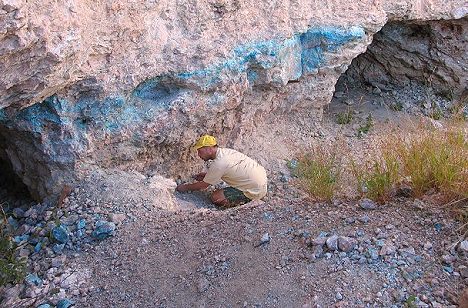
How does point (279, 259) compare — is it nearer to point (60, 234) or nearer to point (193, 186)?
point (60, 234)

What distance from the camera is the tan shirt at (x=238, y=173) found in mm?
4465

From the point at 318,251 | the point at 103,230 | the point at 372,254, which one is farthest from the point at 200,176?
the point at 372,254

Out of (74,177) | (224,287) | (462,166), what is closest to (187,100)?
(74,177)

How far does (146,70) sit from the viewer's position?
13.1ft

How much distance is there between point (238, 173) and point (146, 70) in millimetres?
1032

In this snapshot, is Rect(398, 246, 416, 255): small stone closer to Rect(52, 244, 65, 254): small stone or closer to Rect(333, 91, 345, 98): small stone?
Rect(52, 244, 65, 254): small stone

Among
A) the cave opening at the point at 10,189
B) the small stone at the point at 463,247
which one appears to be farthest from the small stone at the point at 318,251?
the cave opening at the point at 10,189

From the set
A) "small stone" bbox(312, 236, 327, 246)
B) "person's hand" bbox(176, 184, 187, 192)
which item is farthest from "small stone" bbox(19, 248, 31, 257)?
"small stone" bbox(312, 236, 327, 246)

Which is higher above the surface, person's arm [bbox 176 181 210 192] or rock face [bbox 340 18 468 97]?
rock face [bbox 340 18 468 97]

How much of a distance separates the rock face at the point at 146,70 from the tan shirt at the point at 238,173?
11.0 inches

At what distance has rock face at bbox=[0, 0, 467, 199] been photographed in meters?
3.37

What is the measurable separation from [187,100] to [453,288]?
2159 mm

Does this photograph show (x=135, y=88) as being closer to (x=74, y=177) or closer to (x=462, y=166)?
(x=74, y=177)

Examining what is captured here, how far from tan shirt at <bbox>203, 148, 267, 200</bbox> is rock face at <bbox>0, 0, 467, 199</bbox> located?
0.91 feet
